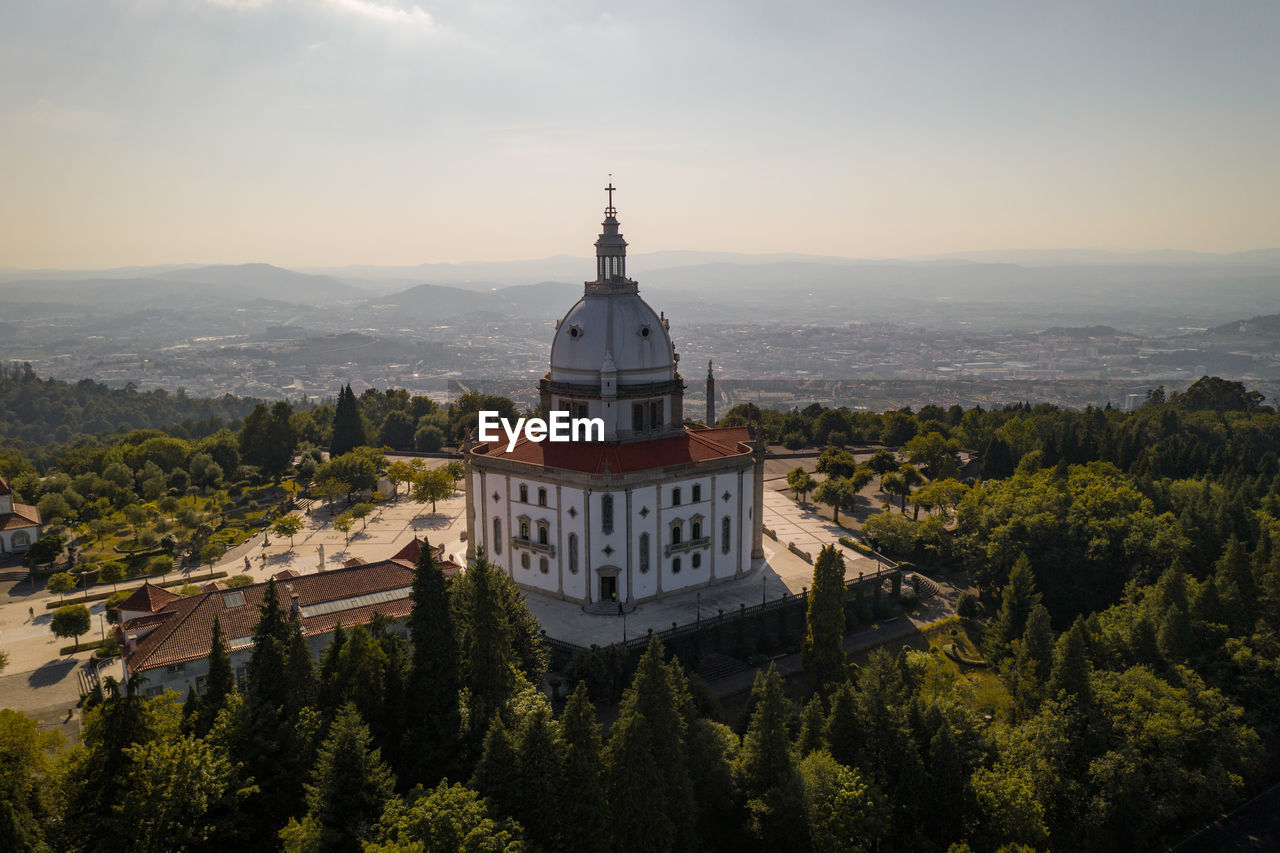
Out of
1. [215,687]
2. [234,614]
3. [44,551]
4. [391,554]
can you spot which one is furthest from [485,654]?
[44,551]

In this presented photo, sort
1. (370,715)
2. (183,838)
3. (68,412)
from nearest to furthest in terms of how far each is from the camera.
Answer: (183,838) < (370,715) < (68,412)

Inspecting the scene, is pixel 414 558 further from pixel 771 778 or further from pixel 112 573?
pixel 771 778

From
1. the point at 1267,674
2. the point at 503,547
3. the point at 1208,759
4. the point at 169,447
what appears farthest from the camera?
the point at 169,447

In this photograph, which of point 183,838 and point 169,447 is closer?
point 183,838

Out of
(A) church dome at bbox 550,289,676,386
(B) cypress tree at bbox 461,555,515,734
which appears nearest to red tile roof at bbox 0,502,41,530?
(A) church dome at bbox 550,289,676,386

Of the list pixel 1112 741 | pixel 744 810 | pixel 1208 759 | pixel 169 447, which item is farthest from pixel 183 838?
pixel 169 447

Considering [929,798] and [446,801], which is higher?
[446,801]

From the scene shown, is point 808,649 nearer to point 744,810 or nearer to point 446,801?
point 744,810
